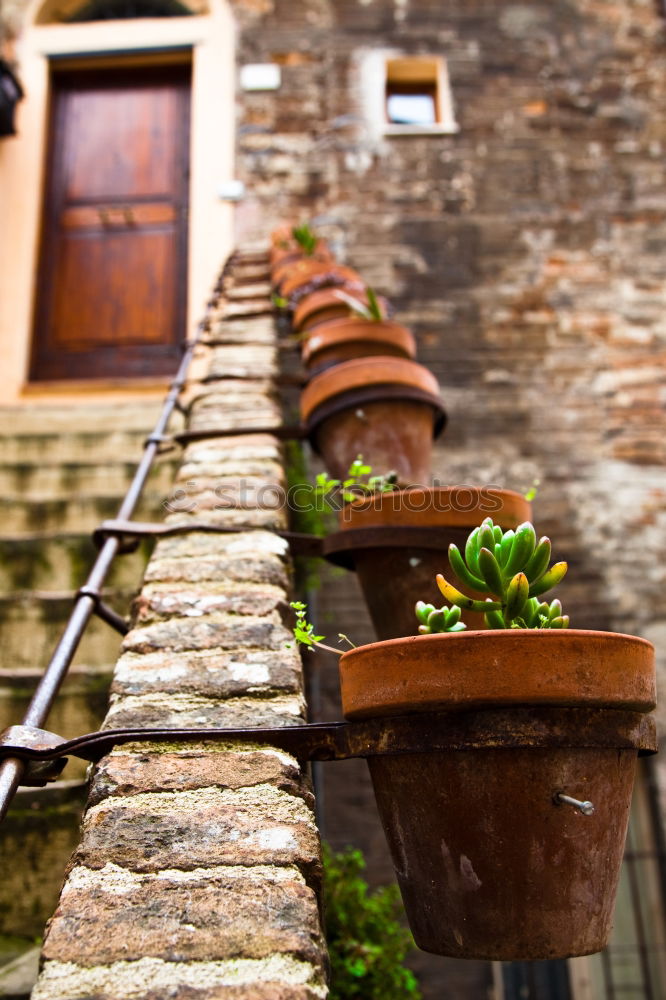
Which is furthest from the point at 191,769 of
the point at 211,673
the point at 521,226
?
the point at 521,226

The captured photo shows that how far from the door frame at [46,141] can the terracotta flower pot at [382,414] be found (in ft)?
8.96

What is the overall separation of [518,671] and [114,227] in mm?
4942

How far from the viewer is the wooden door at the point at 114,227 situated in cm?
503

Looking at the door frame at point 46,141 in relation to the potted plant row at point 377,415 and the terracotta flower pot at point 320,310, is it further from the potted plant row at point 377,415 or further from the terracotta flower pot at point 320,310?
the potted plant row at point 377,415

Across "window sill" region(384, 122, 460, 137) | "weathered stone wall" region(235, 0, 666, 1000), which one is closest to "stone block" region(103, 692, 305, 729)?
"weathered stone wall" region(235, 0, 666, 1000)

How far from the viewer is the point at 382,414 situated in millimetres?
2227

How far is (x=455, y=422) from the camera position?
435 centimetres

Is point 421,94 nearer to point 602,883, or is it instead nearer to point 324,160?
point 324,160

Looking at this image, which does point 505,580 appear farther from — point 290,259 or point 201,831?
point 290,259

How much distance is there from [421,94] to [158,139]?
172 centimetres

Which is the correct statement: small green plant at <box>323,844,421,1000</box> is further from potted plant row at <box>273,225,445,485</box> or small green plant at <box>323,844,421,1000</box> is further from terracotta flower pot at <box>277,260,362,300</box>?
terracotta flower pot at <box>277,260,362,300</box>

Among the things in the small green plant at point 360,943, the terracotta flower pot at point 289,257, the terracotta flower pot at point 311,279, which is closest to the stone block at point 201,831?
the small green plant at point 360,943

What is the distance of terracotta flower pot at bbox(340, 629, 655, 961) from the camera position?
100 centimetres

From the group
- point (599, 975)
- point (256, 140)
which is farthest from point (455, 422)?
point (599, 975)
